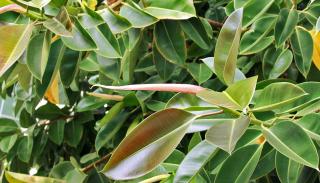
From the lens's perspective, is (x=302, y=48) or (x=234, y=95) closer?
(x=234, y=95)

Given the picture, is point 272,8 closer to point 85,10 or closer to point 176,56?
point 176,56

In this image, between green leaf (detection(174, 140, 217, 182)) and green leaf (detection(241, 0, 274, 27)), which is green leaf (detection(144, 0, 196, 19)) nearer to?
green leaf (detection(241, 0, 274, 27))

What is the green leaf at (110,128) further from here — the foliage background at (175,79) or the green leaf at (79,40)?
the green leaf at (79,40)

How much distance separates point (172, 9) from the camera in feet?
2.92

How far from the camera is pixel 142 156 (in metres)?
0.59

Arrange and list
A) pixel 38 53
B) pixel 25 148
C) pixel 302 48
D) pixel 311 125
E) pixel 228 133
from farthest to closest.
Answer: pixel 25 148 → pixel 302 48 → pixel 38 53 → pixel 311 125 → pixel 228 133

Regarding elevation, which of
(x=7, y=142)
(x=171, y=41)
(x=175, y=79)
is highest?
(x=171, y=41)

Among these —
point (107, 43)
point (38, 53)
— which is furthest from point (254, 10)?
point (38, 53)

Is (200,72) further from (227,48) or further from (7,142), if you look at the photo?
(7,142)

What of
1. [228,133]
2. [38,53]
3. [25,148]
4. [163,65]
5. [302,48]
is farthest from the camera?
[25,148]

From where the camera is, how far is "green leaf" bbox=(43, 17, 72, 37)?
0.71 meters

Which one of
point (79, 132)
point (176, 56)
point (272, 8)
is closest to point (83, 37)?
point (176, 56)

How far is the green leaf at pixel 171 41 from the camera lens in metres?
0.95

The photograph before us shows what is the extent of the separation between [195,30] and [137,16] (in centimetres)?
15
